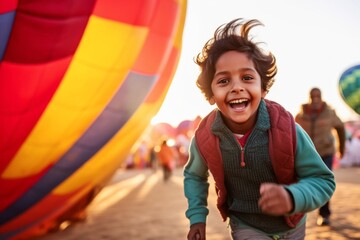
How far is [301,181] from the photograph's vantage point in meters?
1.33

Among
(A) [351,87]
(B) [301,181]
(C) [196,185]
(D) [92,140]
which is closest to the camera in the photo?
(B) [301,181]

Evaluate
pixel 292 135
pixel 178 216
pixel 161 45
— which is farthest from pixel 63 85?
pixel 178 216

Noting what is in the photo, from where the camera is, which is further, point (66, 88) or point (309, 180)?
point (66, 88)

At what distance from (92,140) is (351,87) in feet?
30.9

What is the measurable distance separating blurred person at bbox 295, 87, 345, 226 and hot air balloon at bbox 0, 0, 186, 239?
1.69m

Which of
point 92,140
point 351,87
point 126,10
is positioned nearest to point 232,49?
point 126,10

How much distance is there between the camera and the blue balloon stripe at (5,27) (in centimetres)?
191

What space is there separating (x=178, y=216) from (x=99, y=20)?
10.1 feet

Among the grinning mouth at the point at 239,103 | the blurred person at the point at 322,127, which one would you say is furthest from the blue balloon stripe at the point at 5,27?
the blurred person at the point at 322,127

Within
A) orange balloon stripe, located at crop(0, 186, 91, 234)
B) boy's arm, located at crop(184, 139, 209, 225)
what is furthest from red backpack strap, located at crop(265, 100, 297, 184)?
orange balloon stripe, located at crop(0, 186, 91, 234)

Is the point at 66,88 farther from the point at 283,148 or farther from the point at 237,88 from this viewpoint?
the point at 283,148

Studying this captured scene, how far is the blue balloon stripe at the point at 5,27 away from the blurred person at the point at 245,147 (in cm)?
97

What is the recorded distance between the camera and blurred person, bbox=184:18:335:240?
1428 millimetres

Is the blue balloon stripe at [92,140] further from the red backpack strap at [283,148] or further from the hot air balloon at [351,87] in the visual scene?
the hot air balloon at [351,87]
